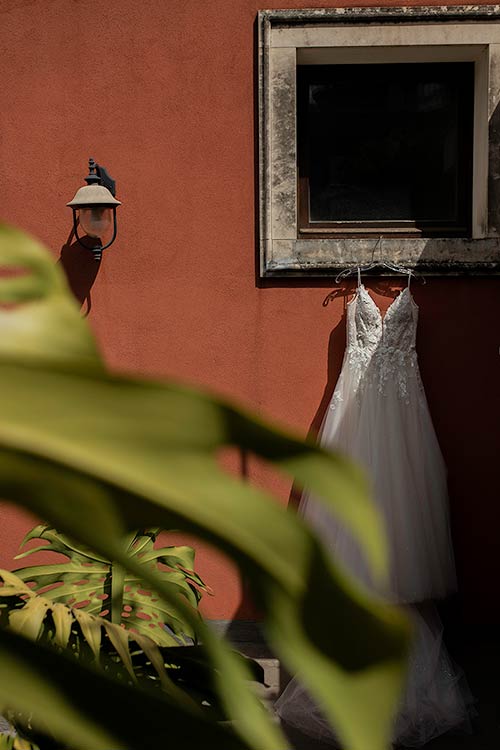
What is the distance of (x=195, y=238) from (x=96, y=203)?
1.56ft

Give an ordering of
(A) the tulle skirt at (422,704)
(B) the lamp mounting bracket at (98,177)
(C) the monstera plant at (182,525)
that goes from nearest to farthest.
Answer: (C) the monstera plant at (182,525), (A) the tulle skirt at (422,704), (B) the lamp mounting bracket at (98,177)

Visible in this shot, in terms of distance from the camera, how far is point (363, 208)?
385cm

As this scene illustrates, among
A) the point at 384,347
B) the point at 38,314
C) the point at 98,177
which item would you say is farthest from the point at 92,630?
the point at 98,177

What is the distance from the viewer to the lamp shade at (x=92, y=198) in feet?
11.4

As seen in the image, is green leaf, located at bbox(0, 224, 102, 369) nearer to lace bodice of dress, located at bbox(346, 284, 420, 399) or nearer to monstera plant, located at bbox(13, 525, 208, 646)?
monstera plant, located at bbox(13, 525, 208, 646)

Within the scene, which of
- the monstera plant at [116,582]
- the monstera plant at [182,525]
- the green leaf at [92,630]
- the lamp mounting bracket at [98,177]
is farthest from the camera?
the lamp mounting bracket at [98,177]

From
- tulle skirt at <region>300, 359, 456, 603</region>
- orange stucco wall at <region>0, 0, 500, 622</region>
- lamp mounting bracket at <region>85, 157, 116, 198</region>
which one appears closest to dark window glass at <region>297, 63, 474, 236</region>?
orange stucco wall at <region>0, 0, 500, 622</region>

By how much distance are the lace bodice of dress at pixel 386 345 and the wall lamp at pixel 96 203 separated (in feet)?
3.70

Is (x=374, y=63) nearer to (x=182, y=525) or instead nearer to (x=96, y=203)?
(x=96, y=203)

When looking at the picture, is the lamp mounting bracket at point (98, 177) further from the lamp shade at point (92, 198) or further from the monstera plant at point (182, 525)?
the monstera plant at point (182, 525)

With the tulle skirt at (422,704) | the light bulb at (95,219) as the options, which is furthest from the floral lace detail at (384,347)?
the light bulb at (95,219)

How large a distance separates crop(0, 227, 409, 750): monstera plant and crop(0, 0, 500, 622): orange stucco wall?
11.4ft

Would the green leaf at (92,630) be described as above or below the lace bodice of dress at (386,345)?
below

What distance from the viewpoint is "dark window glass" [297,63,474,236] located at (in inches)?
149
